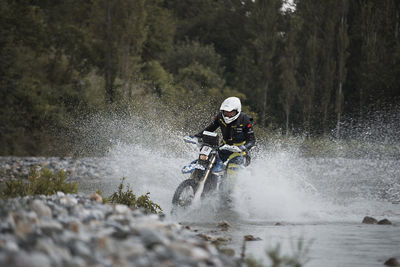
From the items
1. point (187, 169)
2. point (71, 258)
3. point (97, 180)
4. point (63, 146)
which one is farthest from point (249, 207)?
point (63, 146)

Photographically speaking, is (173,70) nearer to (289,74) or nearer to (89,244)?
(289,74)

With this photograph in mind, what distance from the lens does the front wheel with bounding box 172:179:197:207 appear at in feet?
27.1

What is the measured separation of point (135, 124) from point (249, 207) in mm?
14153

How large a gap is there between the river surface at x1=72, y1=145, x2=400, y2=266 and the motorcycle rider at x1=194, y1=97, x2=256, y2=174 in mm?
249

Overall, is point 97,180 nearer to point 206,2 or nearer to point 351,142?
Result: point 351,142

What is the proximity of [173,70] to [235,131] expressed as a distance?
36014mm

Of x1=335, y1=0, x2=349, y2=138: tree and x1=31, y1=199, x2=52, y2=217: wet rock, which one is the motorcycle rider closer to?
x1=31, y1=199, x2=52, y2=217: wet rock

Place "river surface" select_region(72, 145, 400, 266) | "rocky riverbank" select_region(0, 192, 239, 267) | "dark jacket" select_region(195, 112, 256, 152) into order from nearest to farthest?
"rocky riverbank" select_region(0, 192, 239, 267) < "river surface" select_region(72, 145, 400, 266) < "dark jacket" select_region(195, 112, 256, 152)

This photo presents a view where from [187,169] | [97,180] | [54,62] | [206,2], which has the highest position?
[206,2]

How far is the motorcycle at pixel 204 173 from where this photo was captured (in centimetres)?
845

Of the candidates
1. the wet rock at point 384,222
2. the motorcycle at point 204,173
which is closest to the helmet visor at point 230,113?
the motorcycle at point 204,173

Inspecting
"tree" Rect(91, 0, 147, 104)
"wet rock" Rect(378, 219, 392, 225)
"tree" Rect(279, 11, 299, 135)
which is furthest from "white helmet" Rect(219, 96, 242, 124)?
"tree" Rect(279, 11, 299, 135)

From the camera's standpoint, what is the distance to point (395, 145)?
2944 centimetres

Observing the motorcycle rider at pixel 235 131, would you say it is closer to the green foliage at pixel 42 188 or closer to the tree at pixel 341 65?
the green foliage at pixel 42 188
